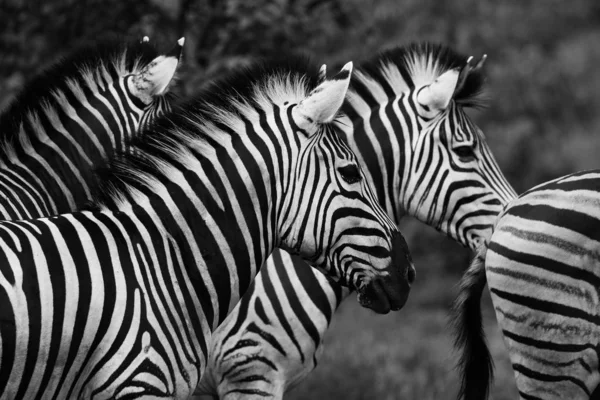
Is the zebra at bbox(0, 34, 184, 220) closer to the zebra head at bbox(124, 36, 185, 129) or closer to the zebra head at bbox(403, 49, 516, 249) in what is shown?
the zebra head at bbox(124, 36, 185, 129)

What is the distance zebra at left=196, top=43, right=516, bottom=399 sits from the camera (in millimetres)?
5262

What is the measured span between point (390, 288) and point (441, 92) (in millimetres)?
1894

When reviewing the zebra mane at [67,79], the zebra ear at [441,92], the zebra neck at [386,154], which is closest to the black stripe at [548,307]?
the zebra neck at [386,154]

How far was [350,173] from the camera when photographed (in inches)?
164

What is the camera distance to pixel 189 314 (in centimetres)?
384

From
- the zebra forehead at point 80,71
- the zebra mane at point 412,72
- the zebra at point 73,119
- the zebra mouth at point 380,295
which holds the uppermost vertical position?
the zebra forehead at point 80,71

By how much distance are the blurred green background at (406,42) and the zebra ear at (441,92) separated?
1715 mm

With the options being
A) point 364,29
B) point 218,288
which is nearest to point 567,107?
point 364,29

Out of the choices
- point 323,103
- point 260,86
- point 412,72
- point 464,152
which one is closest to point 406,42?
point 412,72

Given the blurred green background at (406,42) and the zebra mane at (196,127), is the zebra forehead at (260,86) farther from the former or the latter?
the blurred green background at (406,42)

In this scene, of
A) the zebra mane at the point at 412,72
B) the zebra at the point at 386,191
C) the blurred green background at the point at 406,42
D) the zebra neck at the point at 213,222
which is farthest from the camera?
the blurred green background at the point at 406,42

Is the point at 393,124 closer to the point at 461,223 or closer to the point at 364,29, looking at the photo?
the point at 461,223

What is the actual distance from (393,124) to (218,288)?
2136 mm

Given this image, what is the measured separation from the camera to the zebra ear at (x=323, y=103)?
411 cm
